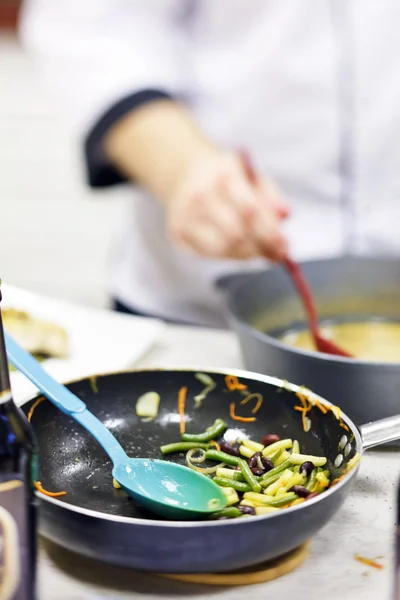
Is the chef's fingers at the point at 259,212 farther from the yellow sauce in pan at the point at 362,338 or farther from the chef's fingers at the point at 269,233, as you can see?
the yellow sauce in pan at the point at 362,338

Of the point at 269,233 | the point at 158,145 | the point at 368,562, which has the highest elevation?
the point at 158,145

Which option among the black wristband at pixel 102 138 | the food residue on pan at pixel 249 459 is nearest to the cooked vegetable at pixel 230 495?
the food residue on pan at pixel 249 459

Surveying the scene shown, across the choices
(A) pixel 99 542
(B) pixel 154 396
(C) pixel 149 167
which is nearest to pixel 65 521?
(A) pixel 99 542

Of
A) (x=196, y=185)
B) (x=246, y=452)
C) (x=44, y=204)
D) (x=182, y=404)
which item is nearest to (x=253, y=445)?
(x=246, y=452)

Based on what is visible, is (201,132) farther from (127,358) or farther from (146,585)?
(146,585)

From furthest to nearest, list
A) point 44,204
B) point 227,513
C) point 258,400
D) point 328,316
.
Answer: point 44,204 → point 328,316 → point 258,400 → point 227,513

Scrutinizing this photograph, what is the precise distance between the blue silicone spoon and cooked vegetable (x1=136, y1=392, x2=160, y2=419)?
0.11 metres

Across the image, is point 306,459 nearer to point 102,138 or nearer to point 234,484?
point 234,484

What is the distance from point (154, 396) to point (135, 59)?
84cm

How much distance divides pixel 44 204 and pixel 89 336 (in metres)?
2.51

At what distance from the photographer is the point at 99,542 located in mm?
629

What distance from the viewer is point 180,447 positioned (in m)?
0.85

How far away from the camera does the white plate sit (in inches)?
46.4

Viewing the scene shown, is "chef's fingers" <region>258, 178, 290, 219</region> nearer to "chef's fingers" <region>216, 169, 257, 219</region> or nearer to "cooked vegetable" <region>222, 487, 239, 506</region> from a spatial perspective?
"chef's fingers" <region>216, 169, 257, 219</region>
